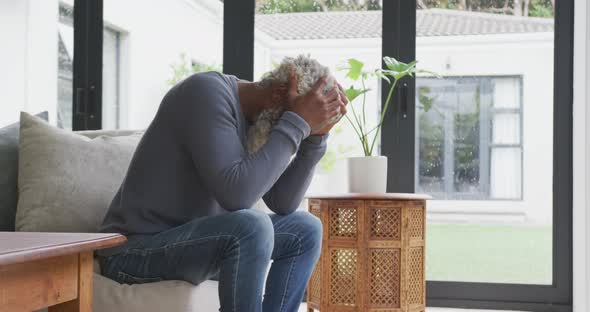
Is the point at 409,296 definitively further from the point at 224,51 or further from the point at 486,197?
the point at 224,51

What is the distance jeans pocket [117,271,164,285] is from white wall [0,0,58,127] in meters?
2.40

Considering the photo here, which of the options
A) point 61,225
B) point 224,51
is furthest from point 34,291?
point 224,51

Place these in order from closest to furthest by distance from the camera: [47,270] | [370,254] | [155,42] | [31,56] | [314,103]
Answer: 1. [47,270]
2. [314,103]
3. [370,254]
4. [155,42]
5. [31,56]

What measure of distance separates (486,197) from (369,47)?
1.01m

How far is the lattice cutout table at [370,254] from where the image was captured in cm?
298

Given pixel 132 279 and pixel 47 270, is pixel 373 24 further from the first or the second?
pixel 47 270

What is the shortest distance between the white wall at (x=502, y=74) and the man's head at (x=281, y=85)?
5.83 ft

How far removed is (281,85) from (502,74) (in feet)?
6.88

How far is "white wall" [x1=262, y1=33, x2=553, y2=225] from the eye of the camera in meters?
3.60

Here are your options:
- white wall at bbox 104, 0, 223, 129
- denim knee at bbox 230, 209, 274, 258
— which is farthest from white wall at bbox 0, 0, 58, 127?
denim knee at bbox 230, 209, 274, 258

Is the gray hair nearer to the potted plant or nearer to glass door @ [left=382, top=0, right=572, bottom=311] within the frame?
the potted plant

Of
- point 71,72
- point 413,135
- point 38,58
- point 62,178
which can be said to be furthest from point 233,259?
point 38,58
